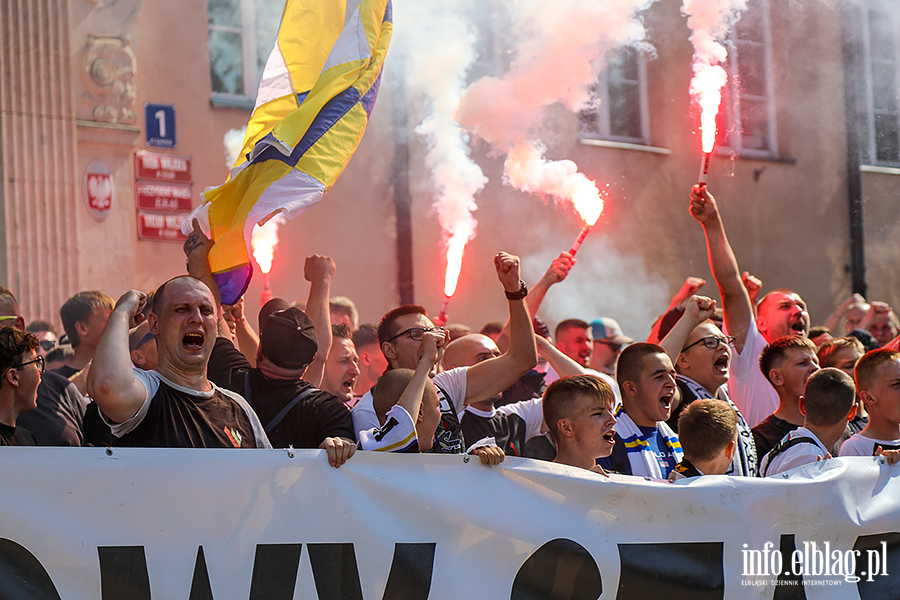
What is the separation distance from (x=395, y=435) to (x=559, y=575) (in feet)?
2.35

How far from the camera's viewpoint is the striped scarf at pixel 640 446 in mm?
3986

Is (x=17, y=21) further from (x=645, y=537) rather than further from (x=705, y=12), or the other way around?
(x=645, y=537)

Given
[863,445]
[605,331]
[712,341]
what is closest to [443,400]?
[712,341]

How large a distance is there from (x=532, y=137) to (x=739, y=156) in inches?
124

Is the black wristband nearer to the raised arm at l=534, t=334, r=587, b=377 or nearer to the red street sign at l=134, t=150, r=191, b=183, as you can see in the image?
the raised arm at l=534, t=334, r=587, b=377

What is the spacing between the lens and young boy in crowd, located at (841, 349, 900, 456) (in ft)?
14.4

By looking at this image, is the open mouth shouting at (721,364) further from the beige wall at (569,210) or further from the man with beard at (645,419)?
the beige wall at (569,210)

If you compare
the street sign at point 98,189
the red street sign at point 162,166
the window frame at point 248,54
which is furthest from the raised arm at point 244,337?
the window frame at point 248,54

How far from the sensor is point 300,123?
501cm

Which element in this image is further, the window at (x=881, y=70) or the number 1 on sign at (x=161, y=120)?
the window at (x=881, y=70)

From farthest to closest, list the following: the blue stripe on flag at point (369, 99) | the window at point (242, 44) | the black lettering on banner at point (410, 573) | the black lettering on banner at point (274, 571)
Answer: the window at point (242, 44)
the blue stripe on flag at point (369, 99)
the black lettering on banner at point (410, 573)
the black lettering on banner at point (274, 571)

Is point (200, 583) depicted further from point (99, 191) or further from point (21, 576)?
point (99, 191)

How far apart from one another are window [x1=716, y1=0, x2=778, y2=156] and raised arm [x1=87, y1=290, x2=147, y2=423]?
28.2 ft

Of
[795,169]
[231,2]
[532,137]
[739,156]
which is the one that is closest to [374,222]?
[532,137]
